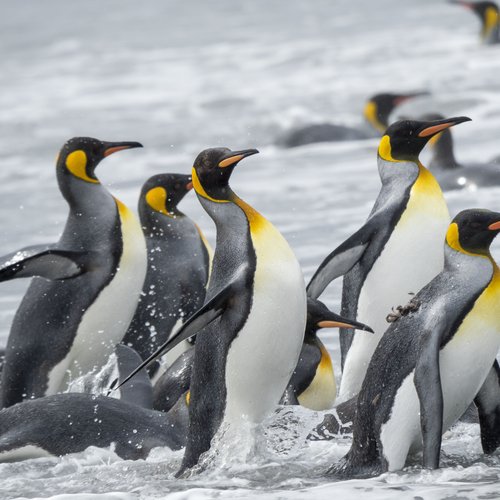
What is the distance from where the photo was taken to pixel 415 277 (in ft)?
16.1

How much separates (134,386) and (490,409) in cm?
149

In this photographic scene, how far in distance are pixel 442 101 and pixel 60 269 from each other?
10.3 meters

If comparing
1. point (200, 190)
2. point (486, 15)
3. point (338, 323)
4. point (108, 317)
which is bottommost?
point (338, 323)

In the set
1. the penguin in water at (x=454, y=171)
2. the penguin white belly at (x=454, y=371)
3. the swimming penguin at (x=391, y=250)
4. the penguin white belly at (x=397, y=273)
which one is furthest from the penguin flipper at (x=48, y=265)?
the penguin in water at (x=454, y=171)

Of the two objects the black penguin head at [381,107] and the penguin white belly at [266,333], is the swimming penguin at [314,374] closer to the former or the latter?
the penguin white belly at [266,333]

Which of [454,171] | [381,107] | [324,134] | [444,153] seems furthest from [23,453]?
[381,107]

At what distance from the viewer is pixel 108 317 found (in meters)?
5.61

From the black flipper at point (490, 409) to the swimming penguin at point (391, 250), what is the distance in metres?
0.83

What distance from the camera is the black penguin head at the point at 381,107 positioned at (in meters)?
14.3

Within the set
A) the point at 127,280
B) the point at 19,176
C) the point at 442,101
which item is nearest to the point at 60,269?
the point at 127,280

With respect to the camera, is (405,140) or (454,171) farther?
(454,171)

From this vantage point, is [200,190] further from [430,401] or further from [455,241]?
[430,401]

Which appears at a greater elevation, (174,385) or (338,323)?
(338,323)

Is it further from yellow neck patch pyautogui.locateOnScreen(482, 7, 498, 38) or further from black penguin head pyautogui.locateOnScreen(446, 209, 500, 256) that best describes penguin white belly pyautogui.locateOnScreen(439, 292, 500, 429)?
yellow neck patch pyautogui.locateOnScreen(482, 7, 498, 38)
